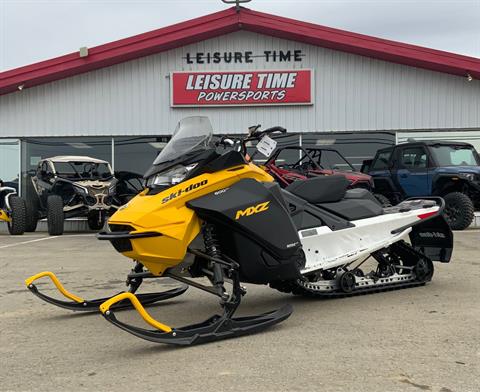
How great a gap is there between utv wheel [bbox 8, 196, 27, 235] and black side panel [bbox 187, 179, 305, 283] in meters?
9.75

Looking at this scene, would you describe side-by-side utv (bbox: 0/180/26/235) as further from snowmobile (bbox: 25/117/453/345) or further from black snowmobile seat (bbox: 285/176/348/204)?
black snowmobile seat (bbox: 285/176/348/204)

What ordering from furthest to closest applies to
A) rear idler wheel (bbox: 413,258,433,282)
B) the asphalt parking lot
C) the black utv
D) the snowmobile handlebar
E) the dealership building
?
the dealership building, the black utv, rear idler wheel (bbox: 413,258,433,282), the snowmobile handlebar, the asphalt parking lot

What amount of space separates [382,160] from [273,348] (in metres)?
10.0

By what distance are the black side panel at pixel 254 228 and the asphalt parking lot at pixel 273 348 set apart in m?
0.47

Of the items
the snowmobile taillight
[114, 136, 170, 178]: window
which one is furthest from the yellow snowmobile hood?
[114, 136, 170, 178]: window

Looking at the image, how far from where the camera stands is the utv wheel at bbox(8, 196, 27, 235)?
→ 12375 mm

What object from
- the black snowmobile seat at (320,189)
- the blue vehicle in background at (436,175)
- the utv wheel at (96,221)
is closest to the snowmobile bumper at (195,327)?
the black snowmobile seat at (320,189)

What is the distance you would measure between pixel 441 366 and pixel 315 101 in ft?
40.0

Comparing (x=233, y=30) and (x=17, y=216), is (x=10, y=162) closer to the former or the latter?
(x=17, y=216)

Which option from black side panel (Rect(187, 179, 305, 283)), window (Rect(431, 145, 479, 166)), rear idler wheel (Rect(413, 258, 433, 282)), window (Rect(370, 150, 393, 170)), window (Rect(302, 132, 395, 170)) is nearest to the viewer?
black side panel (Rect(187, 179, 305, 283))

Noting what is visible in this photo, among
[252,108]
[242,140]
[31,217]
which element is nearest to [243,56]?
[252,108]

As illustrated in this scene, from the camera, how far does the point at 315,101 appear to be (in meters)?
→ 14.7

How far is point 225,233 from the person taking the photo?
3920mm

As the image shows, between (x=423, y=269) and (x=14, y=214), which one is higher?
(x=14, y=214)
